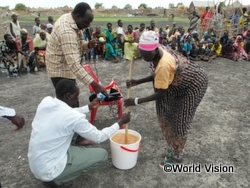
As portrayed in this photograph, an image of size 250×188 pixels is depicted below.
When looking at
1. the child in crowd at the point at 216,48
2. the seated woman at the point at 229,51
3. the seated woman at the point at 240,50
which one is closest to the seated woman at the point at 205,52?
the child in crowd at the point at 216,48

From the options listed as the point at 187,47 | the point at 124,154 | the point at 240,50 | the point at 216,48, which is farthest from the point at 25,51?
the point at 240,50

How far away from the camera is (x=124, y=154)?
2719 mm

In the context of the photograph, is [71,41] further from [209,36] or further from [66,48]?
[209,36]

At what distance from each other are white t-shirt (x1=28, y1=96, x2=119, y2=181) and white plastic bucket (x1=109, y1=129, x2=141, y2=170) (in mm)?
479

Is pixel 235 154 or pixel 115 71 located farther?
pixel 115 71

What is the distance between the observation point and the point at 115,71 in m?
7.00

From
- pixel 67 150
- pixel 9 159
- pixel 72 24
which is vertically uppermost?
pixel 72 24

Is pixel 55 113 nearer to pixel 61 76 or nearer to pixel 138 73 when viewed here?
pixel 61 76

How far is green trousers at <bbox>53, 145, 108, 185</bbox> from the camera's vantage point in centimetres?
229

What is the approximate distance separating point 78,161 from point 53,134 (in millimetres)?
434

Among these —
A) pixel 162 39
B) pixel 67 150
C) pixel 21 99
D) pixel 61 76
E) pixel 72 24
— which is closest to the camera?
A: pixel 67 150

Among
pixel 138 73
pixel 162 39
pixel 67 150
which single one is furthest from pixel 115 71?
pixel 67 150

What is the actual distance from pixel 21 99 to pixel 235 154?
418 cm

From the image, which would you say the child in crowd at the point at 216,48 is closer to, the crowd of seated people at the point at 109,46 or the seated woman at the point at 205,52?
the crowd of seated people at the point at 109,46
